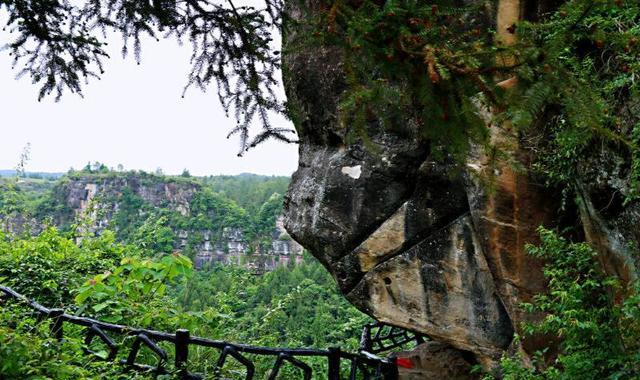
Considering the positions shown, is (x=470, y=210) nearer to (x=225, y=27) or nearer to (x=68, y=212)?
(x=225, y=27)

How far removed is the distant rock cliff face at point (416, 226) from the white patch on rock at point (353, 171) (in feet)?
0.04

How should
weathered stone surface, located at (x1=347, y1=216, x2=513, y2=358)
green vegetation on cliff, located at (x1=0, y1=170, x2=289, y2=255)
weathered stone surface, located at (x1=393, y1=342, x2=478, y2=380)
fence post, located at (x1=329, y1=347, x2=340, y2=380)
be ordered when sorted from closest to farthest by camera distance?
fence post, located at (x1=329, y1=347, x2=340, y2=380) < weathered stone surface, located at (x1=347, y1=216, x2=513, y2=358) < weathered stone surface, located at (x1=393, y1=342, x2=478, y2=380) < green vegetation on cliff, located at (x1=0, y1=170, x2=289, y2=255)

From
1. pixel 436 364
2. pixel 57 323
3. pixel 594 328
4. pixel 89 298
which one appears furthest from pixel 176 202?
pixel 594 328

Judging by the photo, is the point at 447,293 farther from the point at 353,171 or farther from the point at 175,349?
the point at 175,349

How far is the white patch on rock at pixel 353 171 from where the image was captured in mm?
6129

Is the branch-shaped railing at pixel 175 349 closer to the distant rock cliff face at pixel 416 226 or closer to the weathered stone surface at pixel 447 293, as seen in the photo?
the distant rock cliff face at pixel 416 226

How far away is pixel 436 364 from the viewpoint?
22.0 feet

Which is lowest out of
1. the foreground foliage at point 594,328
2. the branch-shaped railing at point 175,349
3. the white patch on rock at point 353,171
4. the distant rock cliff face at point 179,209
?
the distant rock cliff face at point 179,209

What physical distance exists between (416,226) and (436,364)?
6.73 feet

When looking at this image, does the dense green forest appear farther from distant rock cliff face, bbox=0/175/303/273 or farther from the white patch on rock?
distant rock cliff face, bbox=0/175/303/273

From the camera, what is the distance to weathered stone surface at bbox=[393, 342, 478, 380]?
21.2 feet

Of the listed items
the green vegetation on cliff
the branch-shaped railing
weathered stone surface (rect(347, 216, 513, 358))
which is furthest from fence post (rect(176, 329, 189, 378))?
the green vegetation on cliff

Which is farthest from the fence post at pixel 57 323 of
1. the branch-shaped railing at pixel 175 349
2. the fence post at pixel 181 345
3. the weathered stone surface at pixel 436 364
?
the weathered stone surface at pixel 436 364

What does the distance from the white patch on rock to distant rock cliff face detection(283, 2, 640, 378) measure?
0.5 inches
